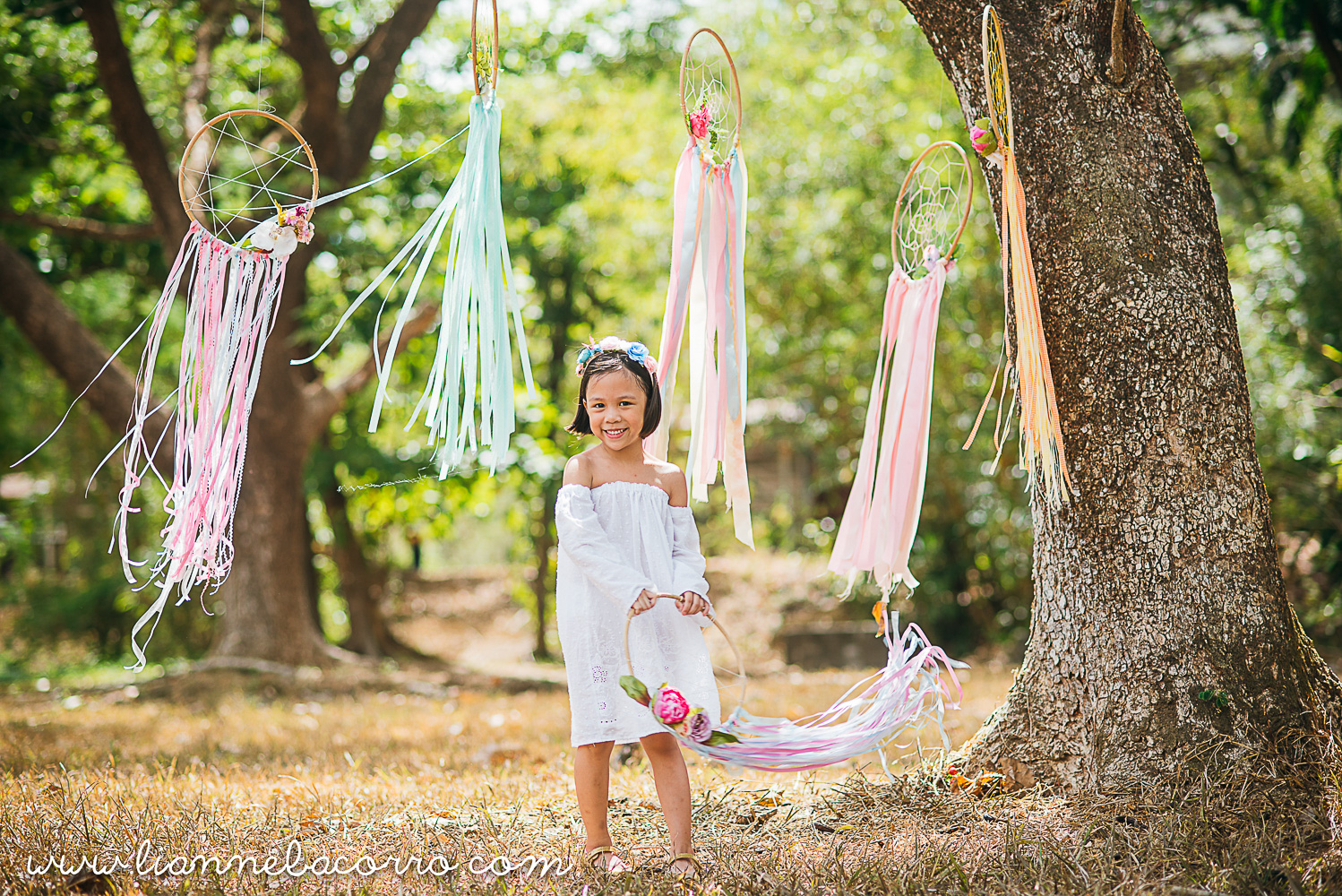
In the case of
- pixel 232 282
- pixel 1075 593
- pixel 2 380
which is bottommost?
pixel 1075 593

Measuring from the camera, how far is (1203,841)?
204cm

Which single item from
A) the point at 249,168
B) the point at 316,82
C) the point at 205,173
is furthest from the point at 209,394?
the point at 249,168

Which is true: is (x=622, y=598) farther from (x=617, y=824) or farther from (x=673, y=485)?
(x=617, y=824)

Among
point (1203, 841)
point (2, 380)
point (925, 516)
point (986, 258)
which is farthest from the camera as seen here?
point (2, 380)

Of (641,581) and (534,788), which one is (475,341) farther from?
(534,788)

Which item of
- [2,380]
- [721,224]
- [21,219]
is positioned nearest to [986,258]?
[721,224]

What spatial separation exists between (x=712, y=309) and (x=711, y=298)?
0.10 feet

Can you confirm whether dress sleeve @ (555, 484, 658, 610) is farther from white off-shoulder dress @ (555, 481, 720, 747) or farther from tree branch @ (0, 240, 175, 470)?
tree branch @ (0, 240, 175, 470)

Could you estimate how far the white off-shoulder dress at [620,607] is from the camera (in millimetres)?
2172

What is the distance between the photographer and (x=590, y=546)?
2182 millimetres

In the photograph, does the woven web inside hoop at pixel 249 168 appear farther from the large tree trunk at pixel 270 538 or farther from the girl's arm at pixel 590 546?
the girl's arm at pixel 590 546

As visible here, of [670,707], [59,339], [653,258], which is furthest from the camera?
[653,258]

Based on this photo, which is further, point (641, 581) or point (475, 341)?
point (475, 341)

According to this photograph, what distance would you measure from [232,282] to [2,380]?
7.90 metres
